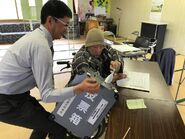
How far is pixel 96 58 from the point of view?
1607 mm

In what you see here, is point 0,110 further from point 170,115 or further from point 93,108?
point 170,115

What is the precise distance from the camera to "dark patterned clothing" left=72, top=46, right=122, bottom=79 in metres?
1.42

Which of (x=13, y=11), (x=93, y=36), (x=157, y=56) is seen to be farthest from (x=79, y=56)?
(x=13, y=11)

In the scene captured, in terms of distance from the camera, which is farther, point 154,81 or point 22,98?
point 154,81

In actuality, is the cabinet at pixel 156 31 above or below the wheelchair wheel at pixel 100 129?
above

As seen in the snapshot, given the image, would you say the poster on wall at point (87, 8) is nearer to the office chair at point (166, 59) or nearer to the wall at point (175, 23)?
the wall at point (175, 23)

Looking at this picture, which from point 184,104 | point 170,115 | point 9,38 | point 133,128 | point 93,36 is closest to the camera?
point 133,128

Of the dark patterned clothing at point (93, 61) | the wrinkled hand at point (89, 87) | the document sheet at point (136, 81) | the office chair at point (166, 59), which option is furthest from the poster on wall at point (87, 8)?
the wrinkled hand at point (89, 87)

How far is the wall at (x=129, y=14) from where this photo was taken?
20.5ft

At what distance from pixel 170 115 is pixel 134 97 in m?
0.27

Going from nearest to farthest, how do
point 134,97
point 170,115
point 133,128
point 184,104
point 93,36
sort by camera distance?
point 133,128 < point 170,115 < point 134,97 < point 93,36 < point 184,104

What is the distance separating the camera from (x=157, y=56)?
263 centimetres

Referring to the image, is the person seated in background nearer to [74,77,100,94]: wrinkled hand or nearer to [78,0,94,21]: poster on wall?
[74,77,100,94]: wrinkled hand

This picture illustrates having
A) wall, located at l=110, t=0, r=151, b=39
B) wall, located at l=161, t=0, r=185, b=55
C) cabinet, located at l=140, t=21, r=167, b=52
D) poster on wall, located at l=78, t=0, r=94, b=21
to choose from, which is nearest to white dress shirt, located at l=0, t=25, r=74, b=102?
cabinet, located at l=140, t=21, r=167, b=52
